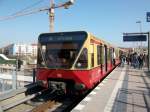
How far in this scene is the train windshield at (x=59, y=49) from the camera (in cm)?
Answer: 1316

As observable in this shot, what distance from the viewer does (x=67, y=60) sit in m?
13.2

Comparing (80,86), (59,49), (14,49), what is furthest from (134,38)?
A: (14,49)

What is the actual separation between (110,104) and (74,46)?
3.70 m

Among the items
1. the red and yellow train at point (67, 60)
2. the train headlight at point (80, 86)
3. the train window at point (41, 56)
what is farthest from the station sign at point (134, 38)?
the train headlight at point (80, 86)

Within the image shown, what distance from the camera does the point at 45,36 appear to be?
13938 millimetres

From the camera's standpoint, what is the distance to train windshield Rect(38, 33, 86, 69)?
43.2 ft

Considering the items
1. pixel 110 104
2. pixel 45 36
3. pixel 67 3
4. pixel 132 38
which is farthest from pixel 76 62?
pixel 132 38

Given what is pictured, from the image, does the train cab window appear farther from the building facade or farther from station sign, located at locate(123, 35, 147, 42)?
the building facade

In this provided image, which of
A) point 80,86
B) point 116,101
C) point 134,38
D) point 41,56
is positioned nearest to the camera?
point 116,101

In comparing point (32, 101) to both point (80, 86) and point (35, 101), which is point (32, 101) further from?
point (80, 86)

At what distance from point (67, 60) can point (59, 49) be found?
0.72 metres

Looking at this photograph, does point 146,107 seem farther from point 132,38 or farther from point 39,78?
point 132,38

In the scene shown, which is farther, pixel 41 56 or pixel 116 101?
pixel 41 56

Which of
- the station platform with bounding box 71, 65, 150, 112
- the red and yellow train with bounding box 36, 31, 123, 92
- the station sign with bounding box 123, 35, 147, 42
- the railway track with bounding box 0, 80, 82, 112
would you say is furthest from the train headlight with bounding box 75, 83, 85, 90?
the station sign with bounding box 123, 35, 147, 42
